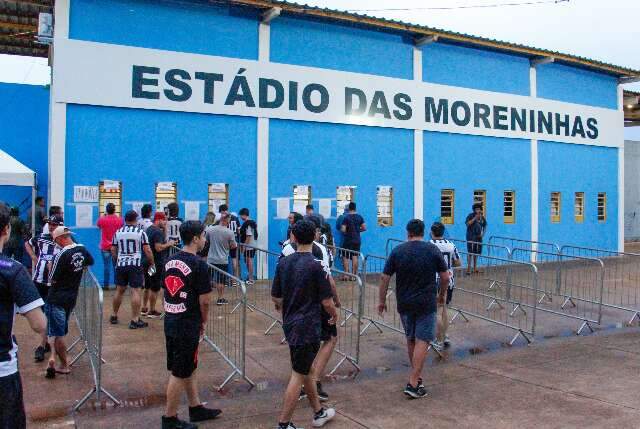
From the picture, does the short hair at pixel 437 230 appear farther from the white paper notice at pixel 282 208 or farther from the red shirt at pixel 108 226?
the white paper notice at pixel 282 208

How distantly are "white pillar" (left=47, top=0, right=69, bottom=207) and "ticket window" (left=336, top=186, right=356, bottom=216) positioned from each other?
6422mm

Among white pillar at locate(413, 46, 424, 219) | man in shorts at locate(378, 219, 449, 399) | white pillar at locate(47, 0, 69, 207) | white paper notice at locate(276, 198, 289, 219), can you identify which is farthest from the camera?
white pillar at locate(413, 46, 424, 219)

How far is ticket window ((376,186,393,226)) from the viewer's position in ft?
50.1

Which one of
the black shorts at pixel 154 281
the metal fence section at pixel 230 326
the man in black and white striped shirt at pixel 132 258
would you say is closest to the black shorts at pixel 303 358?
the metal fence section at pixel 230 326

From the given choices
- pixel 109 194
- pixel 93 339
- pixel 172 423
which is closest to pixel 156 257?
pixel 93 339

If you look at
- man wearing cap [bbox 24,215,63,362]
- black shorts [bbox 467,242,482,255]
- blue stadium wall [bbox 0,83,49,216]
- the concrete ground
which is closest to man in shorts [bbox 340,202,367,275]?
black shorts [bbox 467,242,482,255]

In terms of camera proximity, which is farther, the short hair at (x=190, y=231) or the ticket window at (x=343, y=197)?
the ticket window at (x=343, y=197)

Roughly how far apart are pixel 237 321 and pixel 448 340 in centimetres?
316

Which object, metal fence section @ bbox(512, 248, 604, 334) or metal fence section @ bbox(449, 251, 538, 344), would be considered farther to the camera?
metal fence section @ bbox(512, 248, 604, 334)

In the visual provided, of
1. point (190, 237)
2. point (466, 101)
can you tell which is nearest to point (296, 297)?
point (190, 237)

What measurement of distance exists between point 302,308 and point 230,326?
3619 millimetres

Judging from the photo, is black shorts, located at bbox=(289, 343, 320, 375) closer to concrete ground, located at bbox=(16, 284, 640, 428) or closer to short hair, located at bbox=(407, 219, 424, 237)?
concrete ground, located at bbox=(16, 284, 640, 428)

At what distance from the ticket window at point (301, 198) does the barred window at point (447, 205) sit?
14.2ft

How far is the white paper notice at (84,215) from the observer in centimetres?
1170
